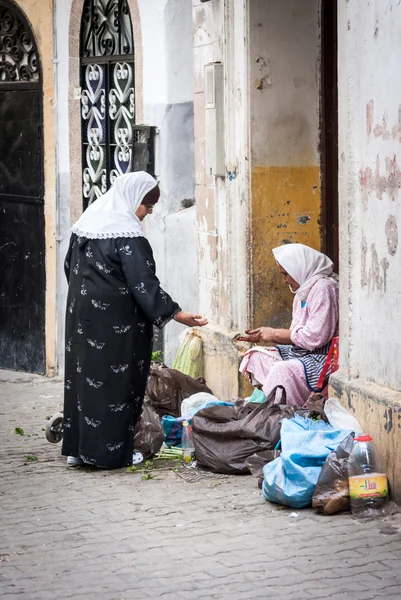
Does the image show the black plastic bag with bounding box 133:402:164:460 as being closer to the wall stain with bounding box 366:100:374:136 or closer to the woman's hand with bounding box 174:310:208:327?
the woman's hand with bounding box 174:310:208:327

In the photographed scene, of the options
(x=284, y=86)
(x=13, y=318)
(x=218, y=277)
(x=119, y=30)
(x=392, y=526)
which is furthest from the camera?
(x=13, y=318)

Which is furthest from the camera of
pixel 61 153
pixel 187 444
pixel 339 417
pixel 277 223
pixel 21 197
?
pixel 21 197

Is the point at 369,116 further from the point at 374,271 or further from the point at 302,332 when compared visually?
the point at 302,332

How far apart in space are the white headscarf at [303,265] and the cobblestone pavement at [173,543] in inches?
50.7

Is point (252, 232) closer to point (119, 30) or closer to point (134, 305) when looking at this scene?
point (134, 305)

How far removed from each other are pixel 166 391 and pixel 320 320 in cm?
130

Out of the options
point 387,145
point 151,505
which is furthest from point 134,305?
point 387,145

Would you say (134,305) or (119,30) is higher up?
(119,30)

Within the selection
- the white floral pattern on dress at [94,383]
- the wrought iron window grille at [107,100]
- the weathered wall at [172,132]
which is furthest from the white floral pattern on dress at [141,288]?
the wrought iron window grille at [107,100]

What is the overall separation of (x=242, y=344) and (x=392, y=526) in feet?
8.66

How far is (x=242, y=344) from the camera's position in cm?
806

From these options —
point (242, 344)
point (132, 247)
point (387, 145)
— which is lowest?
point (242, 344)

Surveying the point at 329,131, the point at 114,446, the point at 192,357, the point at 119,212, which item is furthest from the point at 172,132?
the point at 114,446

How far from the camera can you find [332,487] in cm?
583
